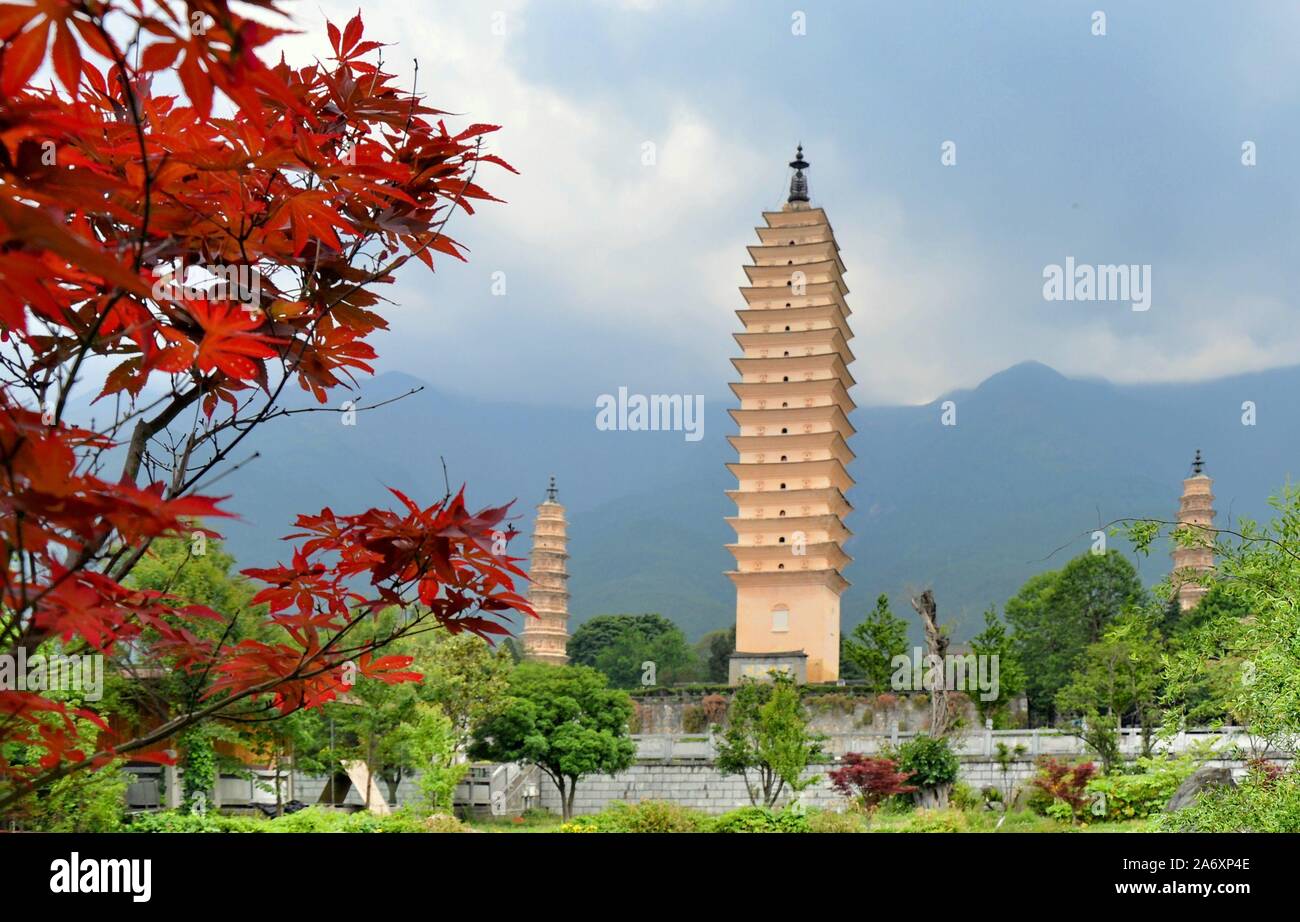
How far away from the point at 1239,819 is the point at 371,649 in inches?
190

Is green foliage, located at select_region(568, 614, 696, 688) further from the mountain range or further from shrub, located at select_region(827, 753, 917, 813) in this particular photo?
the mountain range

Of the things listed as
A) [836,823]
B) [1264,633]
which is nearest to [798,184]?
[836,823]

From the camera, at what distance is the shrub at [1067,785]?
17203 mm

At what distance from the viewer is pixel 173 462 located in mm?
2381

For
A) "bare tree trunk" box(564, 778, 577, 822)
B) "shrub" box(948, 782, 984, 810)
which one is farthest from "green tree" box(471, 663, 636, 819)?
"shrub" box(948, 782, 984, 810)

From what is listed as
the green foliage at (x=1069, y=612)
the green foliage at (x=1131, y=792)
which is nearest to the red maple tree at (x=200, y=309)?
the green foliage at (x=1131, y=792)

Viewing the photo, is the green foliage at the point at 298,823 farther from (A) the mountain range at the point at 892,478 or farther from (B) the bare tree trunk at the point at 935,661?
(A) the mountain range at the point at 892,478

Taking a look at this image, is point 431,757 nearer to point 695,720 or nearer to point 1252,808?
point 695,720

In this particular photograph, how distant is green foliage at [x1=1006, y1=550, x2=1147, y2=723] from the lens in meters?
36.8

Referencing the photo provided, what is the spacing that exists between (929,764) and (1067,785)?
193 cm

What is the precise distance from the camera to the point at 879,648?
3173 centimetres

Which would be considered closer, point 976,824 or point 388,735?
point 976,824
